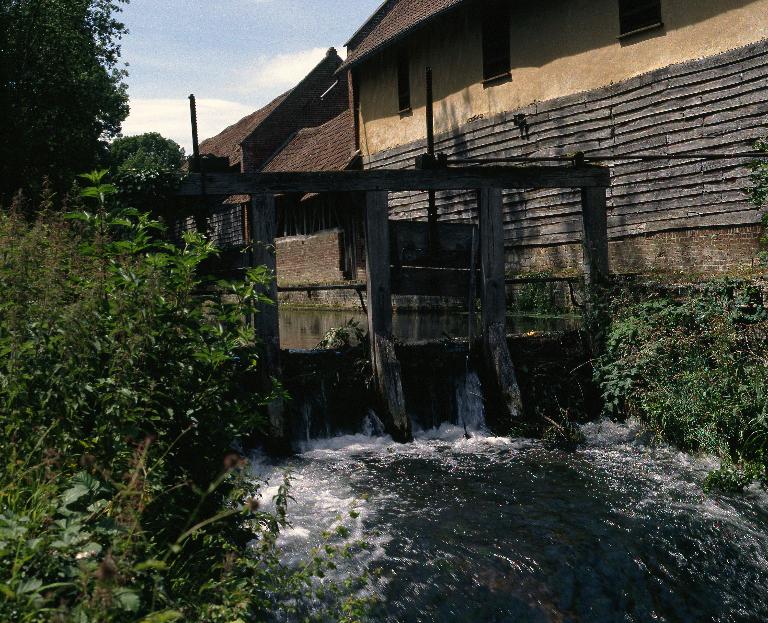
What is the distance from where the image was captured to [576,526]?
19.9 feet

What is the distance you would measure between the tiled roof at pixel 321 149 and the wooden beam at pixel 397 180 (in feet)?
38.9

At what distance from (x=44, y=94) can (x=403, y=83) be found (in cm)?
1020

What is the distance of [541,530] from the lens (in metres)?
6.00

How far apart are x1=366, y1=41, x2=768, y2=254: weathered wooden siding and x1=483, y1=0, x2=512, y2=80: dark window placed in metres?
0.96

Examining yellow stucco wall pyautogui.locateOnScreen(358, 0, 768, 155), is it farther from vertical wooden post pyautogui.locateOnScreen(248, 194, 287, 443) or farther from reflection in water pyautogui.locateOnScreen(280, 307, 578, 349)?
vertical wooden post pyautogui.locateOnScreen(248, 194, 287, 443)

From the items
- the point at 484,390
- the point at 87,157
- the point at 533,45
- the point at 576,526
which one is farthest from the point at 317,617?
the point at 87,157

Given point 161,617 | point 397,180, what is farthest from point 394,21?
point 161,617

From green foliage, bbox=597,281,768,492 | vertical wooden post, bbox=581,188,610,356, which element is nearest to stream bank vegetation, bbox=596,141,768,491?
green foliage, bbox=597,281,768,492

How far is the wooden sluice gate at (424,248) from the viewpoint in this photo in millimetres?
8586

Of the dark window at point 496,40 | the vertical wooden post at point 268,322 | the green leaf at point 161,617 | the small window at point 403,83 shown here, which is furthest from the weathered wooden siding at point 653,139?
the green leaf at point 161,617

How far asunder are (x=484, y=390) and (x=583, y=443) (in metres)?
1.37

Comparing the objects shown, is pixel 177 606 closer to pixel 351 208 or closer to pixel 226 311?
pixel 226 311

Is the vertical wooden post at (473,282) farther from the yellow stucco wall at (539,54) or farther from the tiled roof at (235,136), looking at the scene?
the tiled roof at (235,136)

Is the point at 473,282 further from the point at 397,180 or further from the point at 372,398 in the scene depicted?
the point at 372,398
